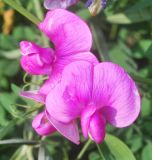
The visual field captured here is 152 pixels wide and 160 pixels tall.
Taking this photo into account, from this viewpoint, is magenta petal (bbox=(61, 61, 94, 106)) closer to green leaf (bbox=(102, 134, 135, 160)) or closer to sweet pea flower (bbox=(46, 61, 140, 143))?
sweet pea flower (bbox=(46, 61, 140, 143))

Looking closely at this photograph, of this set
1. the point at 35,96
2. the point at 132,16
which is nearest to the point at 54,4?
the point at 35,96

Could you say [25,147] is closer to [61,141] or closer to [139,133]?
[61,141]

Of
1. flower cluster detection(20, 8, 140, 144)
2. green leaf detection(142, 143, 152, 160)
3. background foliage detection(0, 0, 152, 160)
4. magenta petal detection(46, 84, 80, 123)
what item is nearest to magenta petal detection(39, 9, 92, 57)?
flower cluster detection(20, 8, 140, 144)

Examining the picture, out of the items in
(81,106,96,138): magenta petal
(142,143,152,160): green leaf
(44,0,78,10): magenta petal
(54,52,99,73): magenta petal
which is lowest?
(142,143,152,160): green leaf

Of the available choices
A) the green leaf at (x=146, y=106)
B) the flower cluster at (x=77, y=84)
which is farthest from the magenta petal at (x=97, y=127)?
the green leaf at (x=146, y=106)

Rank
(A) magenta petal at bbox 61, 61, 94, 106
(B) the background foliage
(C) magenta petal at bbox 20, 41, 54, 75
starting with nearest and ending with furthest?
(A) magenta petal at bbox 61, 61, 94, 106 → (C) magenta petal at bbox 20, 41, 54, 75 → (B) the background foliage

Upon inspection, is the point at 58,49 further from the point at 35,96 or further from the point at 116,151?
the point at 116,151
